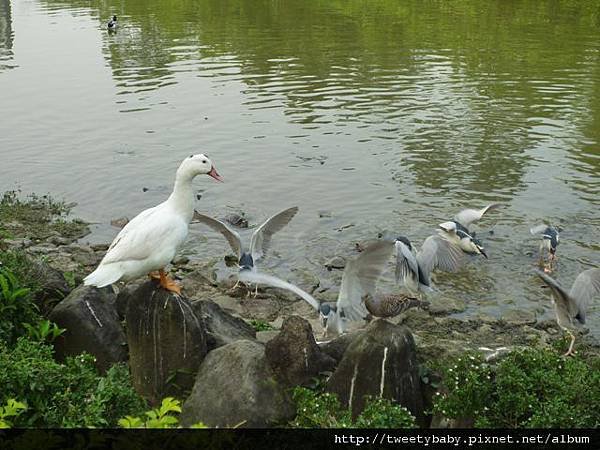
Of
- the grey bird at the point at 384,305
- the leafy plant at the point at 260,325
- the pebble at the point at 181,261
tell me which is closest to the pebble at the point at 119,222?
the pebble at the point at 181,261

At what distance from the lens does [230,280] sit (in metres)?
10.8

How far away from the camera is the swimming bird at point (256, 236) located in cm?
1011

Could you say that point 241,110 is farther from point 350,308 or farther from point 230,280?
point 350,308

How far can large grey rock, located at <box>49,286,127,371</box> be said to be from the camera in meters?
7.28

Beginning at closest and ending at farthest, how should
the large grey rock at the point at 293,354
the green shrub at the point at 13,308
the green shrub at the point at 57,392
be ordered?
the green shrub at the point at 57,392 < the large grey rock at the point at 293,354 < the green shrub at the point at 13,308

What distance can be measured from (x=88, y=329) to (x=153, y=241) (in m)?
1.21

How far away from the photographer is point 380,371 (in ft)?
20.4

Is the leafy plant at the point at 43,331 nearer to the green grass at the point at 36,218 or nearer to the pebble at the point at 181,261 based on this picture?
the pebble at the point at 181,261

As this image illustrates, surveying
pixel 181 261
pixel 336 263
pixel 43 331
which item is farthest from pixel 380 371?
pixel 181 261

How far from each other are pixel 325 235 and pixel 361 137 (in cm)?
512

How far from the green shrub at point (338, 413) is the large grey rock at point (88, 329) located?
2077mm

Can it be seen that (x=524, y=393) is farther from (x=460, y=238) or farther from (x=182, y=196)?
(x=460, y=238)

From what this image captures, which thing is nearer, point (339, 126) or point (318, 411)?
point (318, 411)

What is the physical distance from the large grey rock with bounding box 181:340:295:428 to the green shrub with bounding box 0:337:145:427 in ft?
1.65
